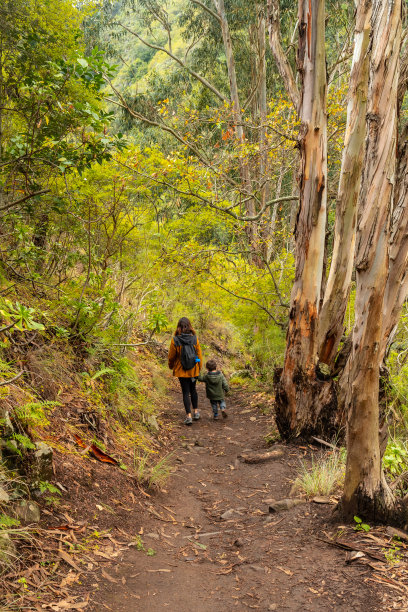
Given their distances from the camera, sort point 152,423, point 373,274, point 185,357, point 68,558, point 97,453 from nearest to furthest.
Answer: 1. point 68,558
2. point 373,274
3. point 97,453
4. point 152,423
5. point 185,357

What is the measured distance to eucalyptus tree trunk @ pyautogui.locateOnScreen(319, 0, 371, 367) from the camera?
505 centimetres

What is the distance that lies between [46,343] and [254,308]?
14.7ft

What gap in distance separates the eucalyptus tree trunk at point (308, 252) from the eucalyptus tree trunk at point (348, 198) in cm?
18

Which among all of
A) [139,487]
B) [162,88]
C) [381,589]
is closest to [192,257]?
[139,487]

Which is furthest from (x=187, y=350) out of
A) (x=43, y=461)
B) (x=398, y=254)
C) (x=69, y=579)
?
(x=69, y=579)

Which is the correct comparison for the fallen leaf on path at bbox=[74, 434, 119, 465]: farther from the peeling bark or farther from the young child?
the peeling bark

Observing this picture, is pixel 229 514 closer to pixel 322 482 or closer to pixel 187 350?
pixel 322 482

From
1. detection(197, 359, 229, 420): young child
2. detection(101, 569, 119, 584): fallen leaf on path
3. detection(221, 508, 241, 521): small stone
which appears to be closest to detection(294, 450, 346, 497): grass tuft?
detection(221, 508, 241, 521): small stone

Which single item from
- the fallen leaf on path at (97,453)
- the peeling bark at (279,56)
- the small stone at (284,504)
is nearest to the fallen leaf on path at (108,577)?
the fallen leaf on path at (97,453)

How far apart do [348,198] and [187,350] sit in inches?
128

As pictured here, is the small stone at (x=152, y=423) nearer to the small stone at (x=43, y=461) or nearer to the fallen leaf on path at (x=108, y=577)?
the small stone at (x=43, y=461)

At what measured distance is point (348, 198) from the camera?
5.29 m

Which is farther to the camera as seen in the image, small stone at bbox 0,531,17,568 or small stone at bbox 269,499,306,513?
small stone at bbox 269,499,306,513

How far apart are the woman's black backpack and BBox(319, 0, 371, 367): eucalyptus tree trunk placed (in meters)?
2.13
